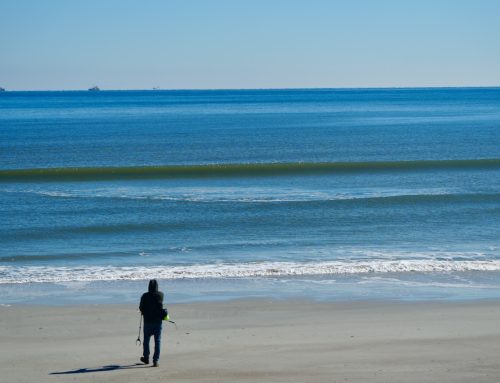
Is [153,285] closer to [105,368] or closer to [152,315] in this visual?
[152,315]

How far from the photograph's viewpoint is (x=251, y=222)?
29844mm

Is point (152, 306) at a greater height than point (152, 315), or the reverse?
point (152, 306)

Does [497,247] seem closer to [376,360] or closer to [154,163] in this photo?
[376,360]

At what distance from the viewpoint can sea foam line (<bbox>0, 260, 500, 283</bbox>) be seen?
69.7 ft

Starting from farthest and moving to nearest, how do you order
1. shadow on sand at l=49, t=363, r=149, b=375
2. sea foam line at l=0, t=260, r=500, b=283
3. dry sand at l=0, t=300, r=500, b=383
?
sea foam line at l=0, t=260, r=500, b=283 < shadow on sand at l=49, t=363, r=149, b=375 < dry sand at l=0, t=300, r=500, b=383

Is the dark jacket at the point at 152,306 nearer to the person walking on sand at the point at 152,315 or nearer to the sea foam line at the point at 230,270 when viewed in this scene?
the person walking on sand at the point at 152,315

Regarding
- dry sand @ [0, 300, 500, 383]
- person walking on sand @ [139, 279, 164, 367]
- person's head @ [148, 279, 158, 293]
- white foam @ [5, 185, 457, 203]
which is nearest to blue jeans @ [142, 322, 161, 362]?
person walking on sand @ [139, 279, 164, 367]

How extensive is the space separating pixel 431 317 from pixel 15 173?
1349 inches

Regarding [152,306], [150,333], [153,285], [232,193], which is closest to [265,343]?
[150,333]

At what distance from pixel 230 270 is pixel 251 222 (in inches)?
323

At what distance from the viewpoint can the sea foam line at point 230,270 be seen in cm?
2123

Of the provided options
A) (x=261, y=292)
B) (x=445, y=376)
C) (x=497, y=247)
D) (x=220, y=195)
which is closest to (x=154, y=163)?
(x=220, y=195)

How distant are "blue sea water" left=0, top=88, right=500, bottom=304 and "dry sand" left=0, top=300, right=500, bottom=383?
1431 millimetres

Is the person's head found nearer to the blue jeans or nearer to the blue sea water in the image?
the blue jeans
